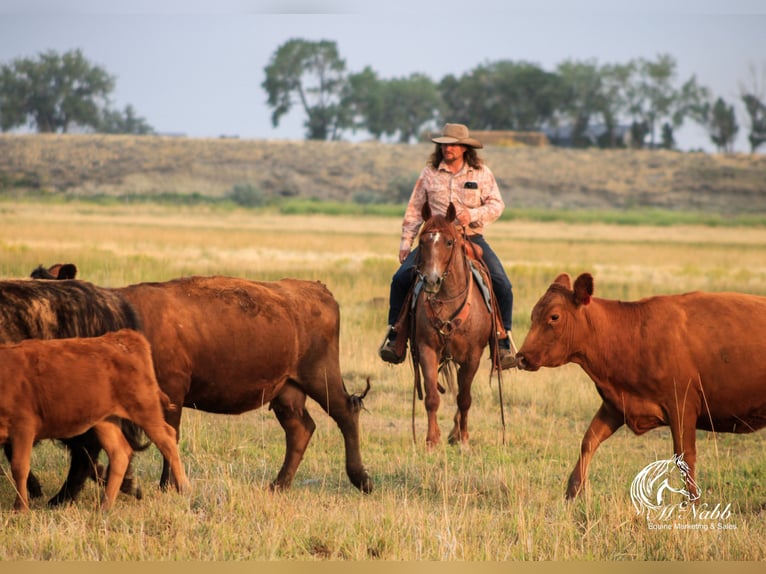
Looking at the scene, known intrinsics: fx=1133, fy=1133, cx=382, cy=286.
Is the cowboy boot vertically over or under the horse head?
under

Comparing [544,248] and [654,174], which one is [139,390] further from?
[654,174]

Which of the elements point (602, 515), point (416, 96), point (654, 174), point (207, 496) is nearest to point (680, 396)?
point (602, 515)

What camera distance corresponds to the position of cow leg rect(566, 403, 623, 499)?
791 cm

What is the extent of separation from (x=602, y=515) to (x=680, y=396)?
1.11 meters

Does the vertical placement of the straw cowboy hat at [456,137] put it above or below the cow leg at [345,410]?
above

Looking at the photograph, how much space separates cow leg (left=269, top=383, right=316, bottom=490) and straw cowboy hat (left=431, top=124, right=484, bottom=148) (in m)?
3.54

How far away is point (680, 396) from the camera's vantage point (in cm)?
785

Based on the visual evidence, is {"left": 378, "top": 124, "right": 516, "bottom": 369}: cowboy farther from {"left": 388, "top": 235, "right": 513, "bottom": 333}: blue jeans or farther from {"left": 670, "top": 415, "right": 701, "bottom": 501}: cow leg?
{"left": 670, "top": 415, "right": 701, "bottom": 501}: cow leg

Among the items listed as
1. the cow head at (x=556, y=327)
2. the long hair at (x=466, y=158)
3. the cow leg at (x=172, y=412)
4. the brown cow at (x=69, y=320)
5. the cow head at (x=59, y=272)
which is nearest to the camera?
the brown cow at (x=69, y=320)

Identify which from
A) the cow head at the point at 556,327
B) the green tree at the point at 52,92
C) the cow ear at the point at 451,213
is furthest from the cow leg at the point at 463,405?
the green tree at the point at 52,92

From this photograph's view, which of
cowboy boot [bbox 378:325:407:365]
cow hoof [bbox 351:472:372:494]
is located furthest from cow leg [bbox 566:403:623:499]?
cowboy boot [bbox 378:325:407:365]

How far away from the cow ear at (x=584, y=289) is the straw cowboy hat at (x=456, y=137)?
10.8ft

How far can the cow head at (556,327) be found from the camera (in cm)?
818

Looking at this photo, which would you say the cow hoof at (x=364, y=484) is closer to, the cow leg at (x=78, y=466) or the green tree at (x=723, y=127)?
the cow leg at (x=78, y=466)
